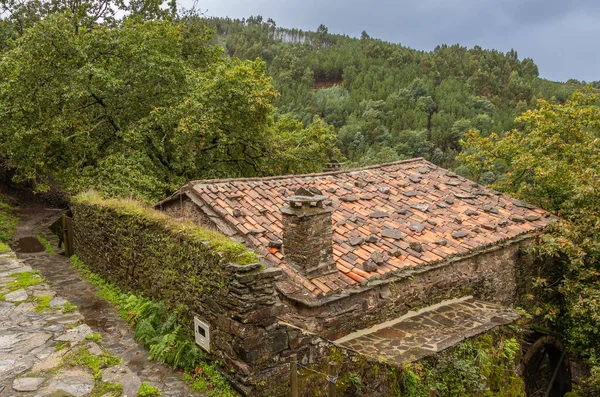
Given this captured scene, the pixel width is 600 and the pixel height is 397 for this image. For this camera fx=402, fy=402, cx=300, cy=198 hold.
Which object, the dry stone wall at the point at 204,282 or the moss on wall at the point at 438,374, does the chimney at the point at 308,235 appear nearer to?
the moss on wall at the point at 438,374

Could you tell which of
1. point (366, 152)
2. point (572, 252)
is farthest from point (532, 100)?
point (572, 252)

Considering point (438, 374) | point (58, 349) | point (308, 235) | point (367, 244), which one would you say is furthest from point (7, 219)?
point (438, 374)

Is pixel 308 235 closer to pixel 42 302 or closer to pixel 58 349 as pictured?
pixel 58 349

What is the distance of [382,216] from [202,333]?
545 centimetres

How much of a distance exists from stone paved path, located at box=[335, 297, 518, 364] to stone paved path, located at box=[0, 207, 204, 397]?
10.0 feet

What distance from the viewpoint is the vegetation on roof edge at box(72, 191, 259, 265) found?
4693mm

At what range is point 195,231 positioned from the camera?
17.9 ft

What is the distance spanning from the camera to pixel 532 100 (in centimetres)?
6359

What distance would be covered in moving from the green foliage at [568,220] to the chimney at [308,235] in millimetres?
5825

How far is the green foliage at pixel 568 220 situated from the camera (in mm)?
9516

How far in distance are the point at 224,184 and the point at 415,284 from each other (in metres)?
4.77

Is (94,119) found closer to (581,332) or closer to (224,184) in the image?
(224,184)

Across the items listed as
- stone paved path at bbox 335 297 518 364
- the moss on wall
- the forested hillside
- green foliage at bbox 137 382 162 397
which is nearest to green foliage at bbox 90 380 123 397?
green foliage at bbox 137 382 162 397

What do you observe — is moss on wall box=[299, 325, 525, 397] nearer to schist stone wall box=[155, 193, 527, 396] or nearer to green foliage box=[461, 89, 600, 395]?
schist stone wall box=[155, 193, 527, 396]
